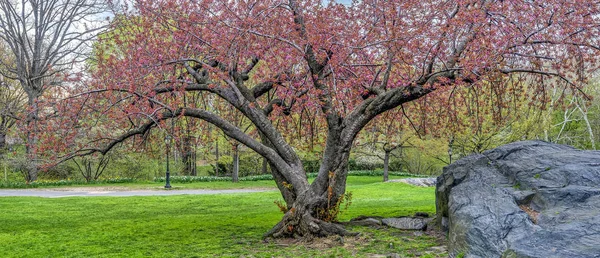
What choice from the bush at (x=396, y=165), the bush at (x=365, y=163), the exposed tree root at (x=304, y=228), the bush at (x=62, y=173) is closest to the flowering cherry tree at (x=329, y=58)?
the exposed tree root at (x=304, y=228)

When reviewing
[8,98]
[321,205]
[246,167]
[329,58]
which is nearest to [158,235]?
[321,205]

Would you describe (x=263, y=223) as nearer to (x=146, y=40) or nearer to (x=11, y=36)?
(x=146, y=40)

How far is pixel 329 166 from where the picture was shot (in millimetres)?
8016

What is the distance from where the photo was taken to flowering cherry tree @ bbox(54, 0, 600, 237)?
6867 mm

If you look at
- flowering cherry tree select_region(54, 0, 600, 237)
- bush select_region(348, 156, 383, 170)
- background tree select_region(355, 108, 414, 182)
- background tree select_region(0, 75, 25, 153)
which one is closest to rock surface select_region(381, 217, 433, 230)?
flowering cherry tree select_region(54, 0, 600, 237)

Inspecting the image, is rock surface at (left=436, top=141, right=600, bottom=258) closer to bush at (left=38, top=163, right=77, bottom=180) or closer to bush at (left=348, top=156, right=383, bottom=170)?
bush at (left=38, top=163, right=77, bottom=180)

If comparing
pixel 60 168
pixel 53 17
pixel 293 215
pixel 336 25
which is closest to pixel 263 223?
pixel 293 215

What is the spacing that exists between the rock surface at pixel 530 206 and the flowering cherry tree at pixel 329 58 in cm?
147

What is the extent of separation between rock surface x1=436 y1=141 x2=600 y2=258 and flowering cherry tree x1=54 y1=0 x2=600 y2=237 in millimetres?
1469

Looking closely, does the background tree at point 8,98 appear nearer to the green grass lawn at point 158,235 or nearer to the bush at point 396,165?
the green grass lawn at point 158,235

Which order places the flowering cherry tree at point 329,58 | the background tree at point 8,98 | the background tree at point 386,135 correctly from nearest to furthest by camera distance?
the flowering cherry tree at point 329,58 → the background tree at point 386,135 → the background tree at point 8,98

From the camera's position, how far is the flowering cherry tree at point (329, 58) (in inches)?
270

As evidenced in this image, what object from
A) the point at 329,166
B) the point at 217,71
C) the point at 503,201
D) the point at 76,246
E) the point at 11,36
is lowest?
the point at 76,246

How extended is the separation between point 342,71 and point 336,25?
82 cm
